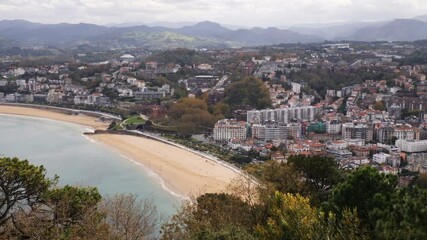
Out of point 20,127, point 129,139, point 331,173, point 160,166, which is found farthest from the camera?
point 20,127

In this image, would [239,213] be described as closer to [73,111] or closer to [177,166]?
[177,166]

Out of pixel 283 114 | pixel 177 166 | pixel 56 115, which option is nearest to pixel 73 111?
pixel 56 115

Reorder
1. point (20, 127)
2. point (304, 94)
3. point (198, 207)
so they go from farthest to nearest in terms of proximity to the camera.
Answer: point (304, 94) → point (20, 127) → point (198, 207)

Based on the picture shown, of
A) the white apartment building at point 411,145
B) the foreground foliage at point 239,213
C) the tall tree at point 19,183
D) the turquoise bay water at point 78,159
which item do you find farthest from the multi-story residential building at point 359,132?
the tall tree at point 19,183

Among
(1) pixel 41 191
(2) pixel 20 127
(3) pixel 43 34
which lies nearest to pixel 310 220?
(1) pixel 41 191

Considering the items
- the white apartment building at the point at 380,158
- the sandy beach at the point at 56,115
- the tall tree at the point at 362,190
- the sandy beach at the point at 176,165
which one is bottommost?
the sandy beach at the point at 56,115

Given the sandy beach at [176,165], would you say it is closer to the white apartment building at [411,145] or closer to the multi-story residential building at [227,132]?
the multi-story residential building at [227,132]

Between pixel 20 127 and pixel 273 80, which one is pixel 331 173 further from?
pixel 273 80
